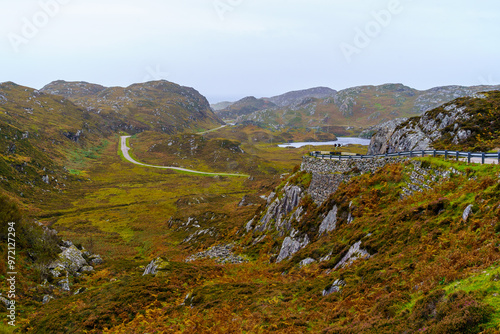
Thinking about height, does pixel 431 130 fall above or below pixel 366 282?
above

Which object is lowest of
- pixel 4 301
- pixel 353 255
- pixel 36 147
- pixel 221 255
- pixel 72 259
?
pixel 221 255

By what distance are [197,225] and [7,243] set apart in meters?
34.8

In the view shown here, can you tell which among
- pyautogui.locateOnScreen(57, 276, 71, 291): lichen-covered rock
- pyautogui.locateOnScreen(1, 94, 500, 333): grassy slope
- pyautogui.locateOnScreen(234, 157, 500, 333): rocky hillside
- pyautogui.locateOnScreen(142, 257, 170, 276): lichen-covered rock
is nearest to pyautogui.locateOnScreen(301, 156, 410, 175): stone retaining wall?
pyautogui.locateOnScreen(234, 157, 500, 333): rocky hillside

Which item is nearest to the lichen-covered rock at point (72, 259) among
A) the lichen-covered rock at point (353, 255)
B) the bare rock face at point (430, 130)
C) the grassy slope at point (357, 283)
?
the grassy slope at point (357, 283)

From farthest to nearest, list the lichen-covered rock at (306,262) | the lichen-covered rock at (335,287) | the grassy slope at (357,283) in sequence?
the lichen-covered rock at (306,262), the lichen-covered rock at (335,287), the grassy slope at (357,283)

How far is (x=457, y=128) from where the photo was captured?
37438mm

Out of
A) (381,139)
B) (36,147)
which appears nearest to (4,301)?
(381,139)

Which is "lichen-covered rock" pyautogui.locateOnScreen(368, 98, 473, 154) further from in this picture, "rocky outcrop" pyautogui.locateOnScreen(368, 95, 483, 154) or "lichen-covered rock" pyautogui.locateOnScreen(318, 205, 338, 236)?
"lichen-covered rock" pyautogui.locateOnScreen(318, 205, 338, 236)

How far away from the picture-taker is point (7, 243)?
25594mm

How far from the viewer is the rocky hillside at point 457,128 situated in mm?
33719

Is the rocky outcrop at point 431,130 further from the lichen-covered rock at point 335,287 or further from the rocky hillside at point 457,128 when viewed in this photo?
the lichen-covered rock at point 335,287

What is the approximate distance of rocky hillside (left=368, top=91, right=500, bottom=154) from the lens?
3372 cm

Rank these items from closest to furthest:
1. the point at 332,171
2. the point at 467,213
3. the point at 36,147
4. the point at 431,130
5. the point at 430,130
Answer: the point at 467,213 → the point at 332,171 → the point at 431,130 → the point at 430,130 → the point at 36,147

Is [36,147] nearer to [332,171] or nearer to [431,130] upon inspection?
[332,171]
